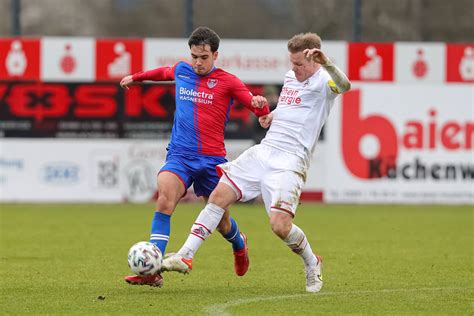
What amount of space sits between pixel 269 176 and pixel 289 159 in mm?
209

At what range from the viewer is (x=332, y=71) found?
9195 millimetres

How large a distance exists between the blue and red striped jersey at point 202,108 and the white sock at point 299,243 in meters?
1.09

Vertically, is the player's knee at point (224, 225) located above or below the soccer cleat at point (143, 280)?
above

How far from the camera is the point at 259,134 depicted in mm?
21828

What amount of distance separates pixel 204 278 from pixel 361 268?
176cm

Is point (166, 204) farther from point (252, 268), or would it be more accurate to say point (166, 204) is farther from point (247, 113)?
point (247, 113)

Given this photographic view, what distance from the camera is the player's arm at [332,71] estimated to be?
9.02 meters

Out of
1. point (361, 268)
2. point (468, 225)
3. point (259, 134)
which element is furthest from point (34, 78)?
point (361, 268)

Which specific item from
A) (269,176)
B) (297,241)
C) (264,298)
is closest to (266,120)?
(269,176)

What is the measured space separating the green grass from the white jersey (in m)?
1.18

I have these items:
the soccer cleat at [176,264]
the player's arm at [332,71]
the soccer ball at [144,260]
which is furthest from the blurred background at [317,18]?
the soccer ball at [144,260]

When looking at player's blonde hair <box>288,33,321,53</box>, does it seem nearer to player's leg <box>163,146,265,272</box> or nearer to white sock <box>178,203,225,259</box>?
player's leg <box>163,146,265,272</box>

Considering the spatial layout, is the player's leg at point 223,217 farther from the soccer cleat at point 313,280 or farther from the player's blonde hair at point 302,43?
the player's blonde hair at point 302,43

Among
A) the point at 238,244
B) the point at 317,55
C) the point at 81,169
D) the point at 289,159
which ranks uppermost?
the point at 317,55
